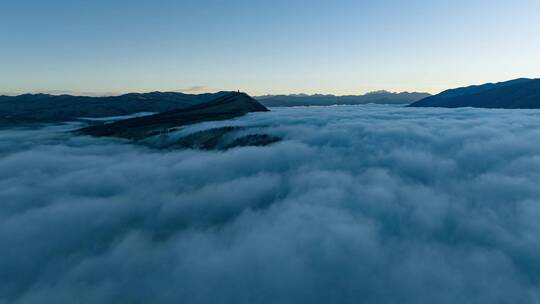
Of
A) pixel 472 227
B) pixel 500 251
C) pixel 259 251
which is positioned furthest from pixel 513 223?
pixel 259 251

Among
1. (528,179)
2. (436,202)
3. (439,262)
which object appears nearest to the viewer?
(439,262)

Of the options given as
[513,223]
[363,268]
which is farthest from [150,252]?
[513,223]

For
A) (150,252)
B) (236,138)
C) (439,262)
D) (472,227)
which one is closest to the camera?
(439,262)

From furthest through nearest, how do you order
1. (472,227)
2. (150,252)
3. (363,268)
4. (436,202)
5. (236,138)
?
(236,138) < (436,202) < (472,227) < (150,252) < (363,268)

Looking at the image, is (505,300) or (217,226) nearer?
(505,300)

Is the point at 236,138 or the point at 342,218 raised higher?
the point at 236,138

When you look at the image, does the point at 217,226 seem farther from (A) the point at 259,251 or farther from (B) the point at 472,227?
(B) the point at 472,227

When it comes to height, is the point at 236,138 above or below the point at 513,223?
above

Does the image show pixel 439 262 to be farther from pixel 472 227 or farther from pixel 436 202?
pixel 436 202

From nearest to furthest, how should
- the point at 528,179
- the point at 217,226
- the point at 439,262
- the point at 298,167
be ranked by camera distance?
the point at 439,262, the point at 217,226, the point at 528,179, the point at 298,167
